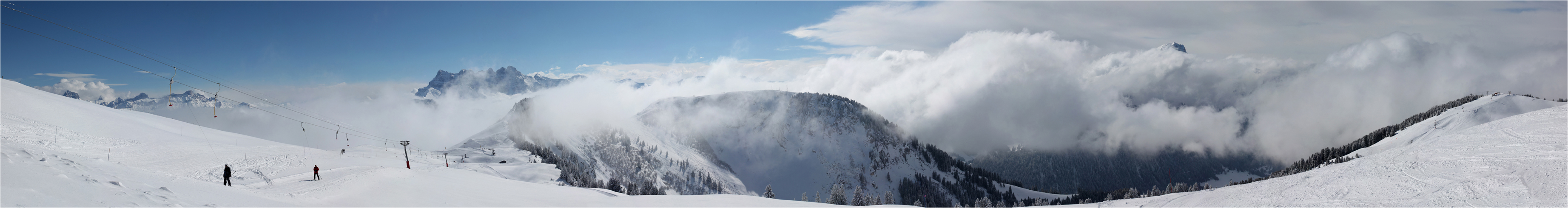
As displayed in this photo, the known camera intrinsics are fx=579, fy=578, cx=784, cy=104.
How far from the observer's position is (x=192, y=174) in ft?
107

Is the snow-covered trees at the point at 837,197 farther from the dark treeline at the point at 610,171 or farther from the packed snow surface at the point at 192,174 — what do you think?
the packed snow surface at the point at 192,174

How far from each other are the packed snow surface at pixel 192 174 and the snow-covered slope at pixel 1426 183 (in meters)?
57.5

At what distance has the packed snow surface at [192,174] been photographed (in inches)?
685

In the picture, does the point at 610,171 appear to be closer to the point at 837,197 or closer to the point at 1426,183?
the point at 837,197

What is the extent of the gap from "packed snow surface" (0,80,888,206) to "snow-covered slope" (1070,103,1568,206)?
189ft

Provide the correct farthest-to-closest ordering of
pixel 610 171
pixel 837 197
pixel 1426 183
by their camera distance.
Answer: pixel 610 171
pixel 837 197
pixel 1426 183

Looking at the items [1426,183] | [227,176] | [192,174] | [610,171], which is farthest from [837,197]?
[227,176]

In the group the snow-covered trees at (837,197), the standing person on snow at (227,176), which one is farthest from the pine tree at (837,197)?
the standing person on snow at (227,176)

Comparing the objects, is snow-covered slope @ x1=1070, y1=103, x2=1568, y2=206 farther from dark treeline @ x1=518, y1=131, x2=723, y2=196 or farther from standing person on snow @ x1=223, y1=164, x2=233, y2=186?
dark treeline @ x1=518, y1=131, x2=723, y2=196

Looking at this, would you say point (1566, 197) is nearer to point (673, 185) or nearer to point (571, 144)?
point (673, 185)

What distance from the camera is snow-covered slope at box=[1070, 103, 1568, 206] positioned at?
59.1m

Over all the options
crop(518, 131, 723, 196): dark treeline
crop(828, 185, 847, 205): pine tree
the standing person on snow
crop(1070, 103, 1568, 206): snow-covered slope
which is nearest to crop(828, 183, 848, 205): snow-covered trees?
crop(828, 185, 847, 205): pine tree

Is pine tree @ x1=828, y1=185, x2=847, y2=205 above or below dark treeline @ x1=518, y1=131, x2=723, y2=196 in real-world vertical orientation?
below

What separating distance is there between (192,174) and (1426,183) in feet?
383
